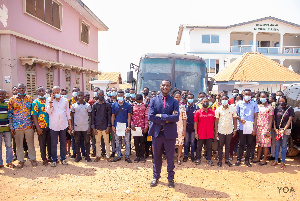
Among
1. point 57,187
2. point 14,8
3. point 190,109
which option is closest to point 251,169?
point 190,109

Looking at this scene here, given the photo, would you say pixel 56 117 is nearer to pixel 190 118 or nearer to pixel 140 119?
pixel 140 119

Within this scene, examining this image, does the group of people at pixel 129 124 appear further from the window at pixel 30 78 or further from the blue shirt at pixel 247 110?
the window at pixel 30 78

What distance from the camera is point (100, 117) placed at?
6473 mm

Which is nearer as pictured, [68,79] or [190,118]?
[190,118]

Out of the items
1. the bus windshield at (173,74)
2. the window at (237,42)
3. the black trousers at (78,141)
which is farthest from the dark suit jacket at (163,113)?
the window at (237,42)

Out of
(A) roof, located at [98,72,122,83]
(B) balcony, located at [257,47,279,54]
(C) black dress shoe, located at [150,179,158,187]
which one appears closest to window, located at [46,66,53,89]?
(C) black dress shoe, located at [150,179,158,187]

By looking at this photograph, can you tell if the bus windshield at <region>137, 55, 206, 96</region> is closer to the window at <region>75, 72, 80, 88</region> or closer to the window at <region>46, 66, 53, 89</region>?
the window at <region>46, 66, 53, 89</region>

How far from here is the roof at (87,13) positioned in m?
15.0

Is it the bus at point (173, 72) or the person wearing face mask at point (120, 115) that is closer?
the person wearing face mask at point (120, 115)

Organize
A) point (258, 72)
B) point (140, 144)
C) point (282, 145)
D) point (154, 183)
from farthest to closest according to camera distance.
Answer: point (258, 72)
point (140, 144)
point (282, 145)
point (154, 183)

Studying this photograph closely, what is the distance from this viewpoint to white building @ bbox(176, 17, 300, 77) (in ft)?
88.1

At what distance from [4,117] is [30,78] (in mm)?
5904

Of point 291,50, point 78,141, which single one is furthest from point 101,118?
point 291,50

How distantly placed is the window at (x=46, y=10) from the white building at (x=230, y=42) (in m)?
16.1
